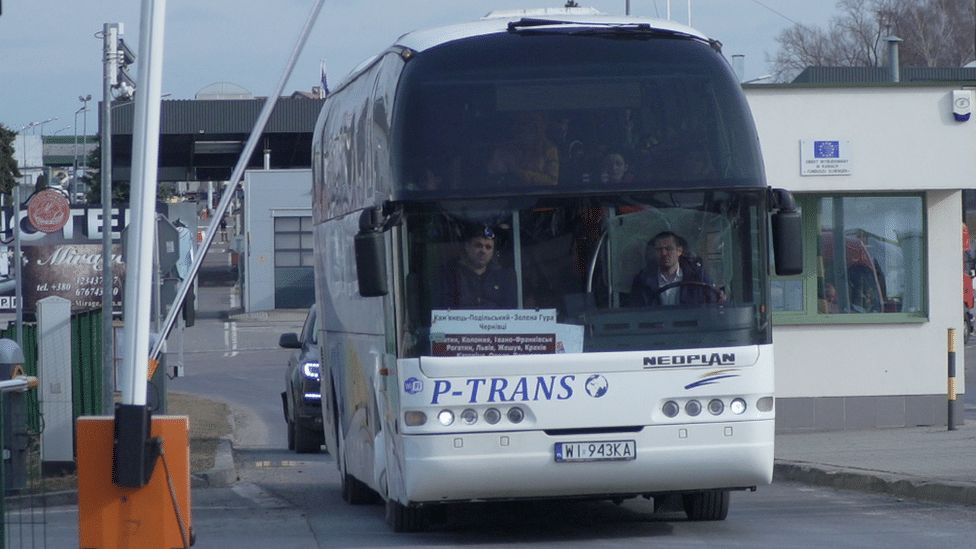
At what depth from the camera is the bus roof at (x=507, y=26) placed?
8789 millimetres

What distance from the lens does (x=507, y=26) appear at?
29.2 feet

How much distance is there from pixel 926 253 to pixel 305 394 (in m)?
7.16

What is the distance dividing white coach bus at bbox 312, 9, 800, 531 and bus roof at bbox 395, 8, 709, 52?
0.05 m

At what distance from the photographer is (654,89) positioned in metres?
8.69

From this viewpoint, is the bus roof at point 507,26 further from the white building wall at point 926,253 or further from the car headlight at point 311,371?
the car headlight at point 311,371

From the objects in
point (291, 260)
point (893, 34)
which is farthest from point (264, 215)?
point (893, 34)

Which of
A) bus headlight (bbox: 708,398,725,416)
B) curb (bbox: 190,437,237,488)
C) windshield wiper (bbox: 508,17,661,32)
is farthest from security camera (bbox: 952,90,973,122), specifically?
curb (bbox: 190,437,237,488)

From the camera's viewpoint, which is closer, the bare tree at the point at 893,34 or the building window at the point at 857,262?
the building window at the point at 857,262

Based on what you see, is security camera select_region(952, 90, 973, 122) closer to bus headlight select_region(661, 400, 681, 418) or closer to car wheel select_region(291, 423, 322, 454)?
bus headlight select_region(661, 400, 681, 418)

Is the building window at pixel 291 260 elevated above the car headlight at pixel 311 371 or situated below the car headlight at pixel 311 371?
above

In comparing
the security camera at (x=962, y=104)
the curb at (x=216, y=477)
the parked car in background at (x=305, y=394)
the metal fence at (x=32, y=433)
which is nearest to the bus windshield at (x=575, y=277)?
the metal fence at (x=32, y=433)

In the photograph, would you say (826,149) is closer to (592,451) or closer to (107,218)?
(592,451)

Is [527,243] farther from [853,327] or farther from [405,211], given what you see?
[853,327]

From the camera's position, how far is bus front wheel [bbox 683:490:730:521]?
368 inches
